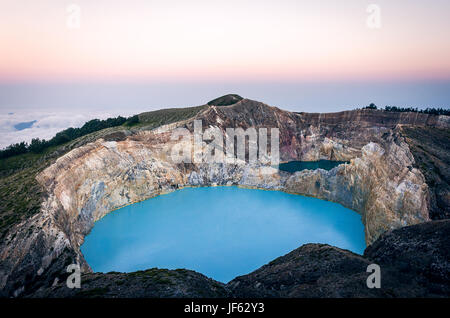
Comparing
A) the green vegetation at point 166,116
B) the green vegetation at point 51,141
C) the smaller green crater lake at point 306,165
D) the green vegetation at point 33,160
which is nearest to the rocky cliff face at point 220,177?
the green vegetation at point 33,160

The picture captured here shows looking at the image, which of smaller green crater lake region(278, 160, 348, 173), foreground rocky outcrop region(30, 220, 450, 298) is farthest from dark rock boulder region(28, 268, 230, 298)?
smaller green crater lake region(278, 160, 348, 173)

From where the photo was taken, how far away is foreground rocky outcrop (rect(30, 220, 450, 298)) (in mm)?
10781

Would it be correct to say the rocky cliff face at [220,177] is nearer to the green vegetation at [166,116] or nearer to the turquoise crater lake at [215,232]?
the turquoise crater lake at [215,232]

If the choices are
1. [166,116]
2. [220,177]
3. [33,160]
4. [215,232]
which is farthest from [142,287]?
[166,116]

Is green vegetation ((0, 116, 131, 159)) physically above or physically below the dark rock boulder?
above

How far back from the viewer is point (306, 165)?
4112cm

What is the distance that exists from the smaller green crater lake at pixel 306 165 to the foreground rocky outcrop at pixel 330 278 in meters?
23.8

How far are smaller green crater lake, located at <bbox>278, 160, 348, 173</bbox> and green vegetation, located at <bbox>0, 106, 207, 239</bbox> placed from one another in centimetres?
1721

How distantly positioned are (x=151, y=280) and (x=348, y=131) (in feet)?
136

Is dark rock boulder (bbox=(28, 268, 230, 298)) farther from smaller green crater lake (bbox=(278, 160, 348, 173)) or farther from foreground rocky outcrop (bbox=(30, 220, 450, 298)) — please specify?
smaller green crater lake (bbox=(278, 160, 348, 173))

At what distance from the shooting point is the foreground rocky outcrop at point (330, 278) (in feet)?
35.4

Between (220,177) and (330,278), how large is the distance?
88.2 feet

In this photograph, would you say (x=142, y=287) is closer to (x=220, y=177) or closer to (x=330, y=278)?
(x=330, y=278)
